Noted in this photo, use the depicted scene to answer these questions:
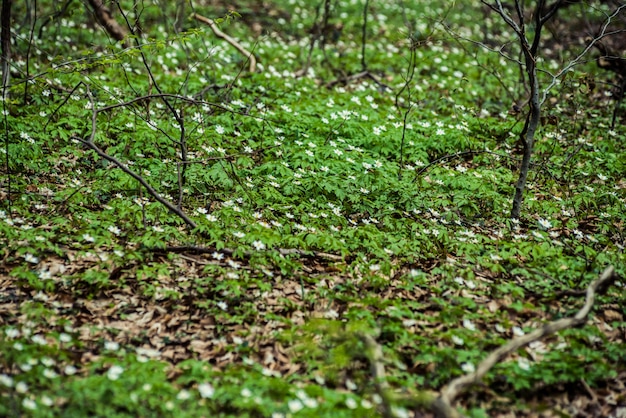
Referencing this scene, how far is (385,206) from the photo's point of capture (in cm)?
574

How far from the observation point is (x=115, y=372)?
3.20 metres

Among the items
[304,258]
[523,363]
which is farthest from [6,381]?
[523,363]

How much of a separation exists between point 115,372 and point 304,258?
2.21 meters

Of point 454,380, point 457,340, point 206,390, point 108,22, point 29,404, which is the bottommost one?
point 29,404

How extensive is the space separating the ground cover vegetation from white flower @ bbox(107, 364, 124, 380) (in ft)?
0.05

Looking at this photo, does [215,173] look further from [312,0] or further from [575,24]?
[575,24]

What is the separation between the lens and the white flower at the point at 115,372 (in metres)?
3.15

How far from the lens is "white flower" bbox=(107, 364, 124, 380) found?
315cm

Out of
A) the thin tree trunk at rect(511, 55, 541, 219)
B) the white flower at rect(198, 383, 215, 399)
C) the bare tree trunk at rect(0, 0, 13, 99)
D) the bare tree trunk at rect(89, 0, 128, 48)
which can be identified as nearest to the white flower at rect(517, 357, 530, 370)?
the white flower at rect(198, 383, 215, 399)

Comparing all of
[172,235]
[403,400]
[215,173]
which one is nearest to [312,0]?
[215,173]

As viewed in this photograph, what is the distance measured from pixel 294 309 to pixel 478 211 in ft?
8.62

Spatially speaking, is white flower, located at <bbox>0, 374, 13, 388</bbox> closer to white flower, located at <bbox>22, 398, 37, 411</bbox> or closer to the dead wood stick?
white flower, located at <bbox>22, 398, 37, 411</bbox>

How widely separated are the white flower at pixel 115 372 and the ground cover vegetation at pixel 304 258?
15 millimetres

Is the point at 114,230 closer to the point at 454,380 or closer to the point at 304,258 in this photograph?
the point at 304,258
